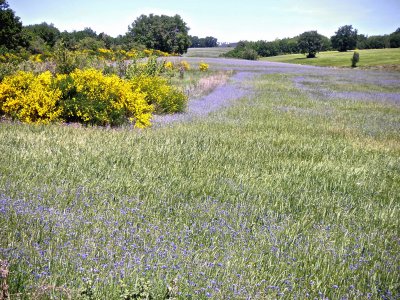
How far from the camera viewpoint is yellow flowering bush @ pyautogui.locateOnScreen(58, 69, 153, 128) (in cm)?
798

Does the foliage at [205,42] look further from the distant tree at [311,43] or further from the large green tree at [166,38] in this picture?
Result: the distant tree at [311,43]

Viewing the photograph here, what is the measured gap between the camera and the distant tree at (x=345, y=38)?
9756 centimetres

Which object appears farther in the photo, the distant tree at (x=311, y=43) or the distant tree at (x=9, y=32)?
the distant tree at (x=311, y=43)

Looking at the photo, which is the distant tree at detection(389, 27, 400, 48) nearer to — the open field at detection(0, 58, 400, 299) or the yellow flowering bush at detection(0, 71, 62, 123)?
the open field at detection(0, 58, 400, 299)

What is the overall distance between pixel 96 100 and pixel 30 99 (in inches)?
56.8

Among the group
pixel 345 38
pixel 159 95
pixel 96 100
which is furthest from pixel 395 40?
pixel 96 100

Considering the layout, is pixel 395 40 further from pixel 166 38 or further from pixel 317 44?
pixel 166 38

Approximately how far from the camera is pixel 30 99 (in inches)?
305

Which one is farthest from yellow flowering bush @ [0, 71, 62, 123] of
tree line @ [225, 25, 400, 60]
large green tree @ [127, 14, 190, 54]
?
large green tree @ [127, 14, 190, 54]

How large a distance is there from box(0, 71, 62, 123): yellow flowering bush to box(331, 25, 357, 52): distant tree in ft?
342

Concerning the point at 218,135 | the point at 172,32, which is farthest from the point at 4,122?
the point at 172,32

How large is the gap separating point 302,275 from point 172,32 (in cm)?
8630

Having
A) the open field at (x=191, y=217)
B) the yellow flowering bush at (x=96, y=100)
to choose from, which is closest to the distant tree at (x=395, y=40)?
the open field at (x=191, y=217)

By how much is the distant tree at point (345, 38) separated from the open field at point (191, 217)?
340ft
